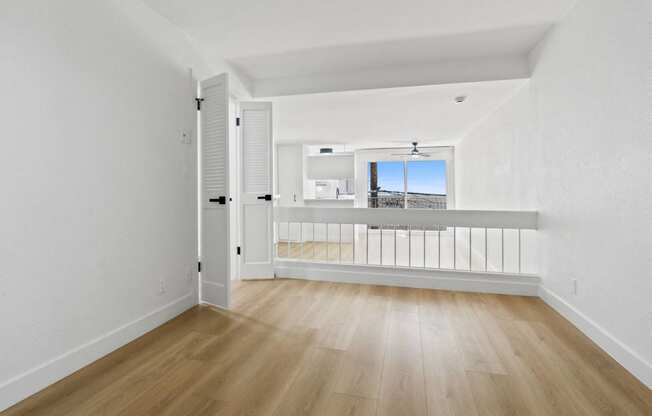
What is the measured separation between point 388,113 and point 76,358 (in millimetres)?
4213

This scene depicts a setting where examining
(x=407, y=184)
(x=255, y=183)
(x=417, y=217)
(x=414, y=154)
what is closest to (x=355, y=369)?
(x=417, y=217)

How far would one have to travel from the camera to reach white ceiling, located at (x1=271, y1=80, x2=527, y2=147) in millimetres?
3451

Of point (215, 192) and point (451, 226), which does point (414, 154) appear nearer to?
point (451, 226)

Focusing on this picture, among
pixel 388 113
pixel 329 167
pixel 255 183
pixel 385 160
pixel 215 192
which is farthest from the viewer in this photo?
pixel 385 160

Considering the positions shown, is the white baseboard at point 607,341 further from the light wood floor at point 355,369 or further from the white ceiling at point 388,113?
the white ceiling at point 388,113

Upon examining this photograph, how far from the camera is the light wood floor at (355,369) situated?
4.65ft

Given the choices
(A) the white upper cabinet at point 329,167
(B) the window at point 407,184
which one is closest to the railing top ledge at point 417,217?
(A) the white upper cabinet at point 329,167

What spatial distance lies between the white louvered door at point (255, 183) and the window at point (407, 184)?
482 cm

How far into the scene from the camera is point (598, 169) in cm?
197

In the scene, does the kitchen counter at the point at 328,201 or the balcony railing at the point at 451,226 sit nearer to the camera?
the balcony railing at the point at 451,226

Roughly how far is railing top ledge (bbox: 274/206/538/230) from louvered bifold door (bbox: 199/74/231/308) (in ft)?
3.61

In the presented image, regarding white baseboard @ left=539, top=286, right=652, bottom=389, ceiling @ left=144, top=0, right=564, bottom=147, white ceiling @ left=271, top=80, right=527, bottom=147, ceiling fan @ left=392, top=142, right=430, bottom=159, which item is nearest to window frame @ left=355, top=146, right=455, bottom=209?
ceiling fan @ left=392, top=142, right=430, bottom=159

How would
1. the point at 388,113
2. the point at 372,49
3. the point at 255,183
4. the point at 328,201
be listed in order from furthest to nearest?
the point at 328,201 → the point at 388,113 → the point at 255,183 → the point at 372,49

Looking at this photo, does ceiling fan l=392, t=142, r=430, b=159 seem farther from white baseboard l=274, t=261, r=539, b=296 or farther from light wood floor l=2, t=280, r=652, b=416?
light wood floor l=2, t=280, r=652, b=416
